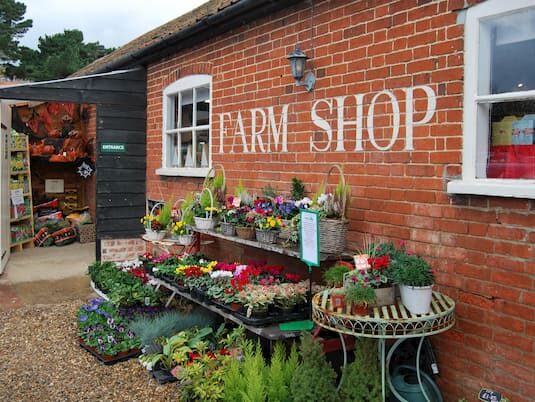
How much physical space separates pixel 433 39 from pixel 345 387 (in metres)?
2.45

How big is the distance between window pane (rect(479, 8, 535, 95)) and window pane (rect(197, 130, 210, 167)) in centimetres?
400

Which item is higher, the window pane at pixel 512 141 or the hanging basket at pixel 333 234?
the window pane at pixel 512 141

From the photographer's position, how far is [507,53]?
348 cm

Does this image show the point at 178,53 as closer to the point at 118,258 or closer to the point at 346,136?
the point at 118,258

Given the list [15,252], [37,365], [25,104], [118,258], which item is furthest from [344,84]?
[25,104]

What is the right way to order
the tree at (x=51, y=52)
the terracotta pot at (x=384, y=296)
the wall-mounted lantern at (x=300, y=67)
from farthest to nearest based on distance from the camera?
the tree at (x=51, y=52), the wall-mounted lantern at (x=300, y=67), the terracotta pot at (x=384, y=296)

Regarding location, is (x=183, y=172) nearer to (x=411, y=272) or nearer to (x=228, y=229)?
(x=228, y=229)

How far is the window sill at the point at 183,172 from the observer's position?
6.93 meters

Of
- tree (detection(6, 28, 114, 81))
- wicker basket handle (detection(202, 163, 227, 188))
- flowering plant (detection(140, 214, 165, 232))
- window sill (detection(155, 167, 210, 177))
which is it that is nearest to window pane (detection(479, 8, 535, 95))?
wicker basket handle (detection(202, 163, 227, 188))

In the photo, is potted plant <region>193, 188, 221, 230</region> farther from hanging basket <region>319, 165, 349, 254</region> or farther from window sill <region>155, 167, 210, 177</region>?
hanging basket <region>319, 165, 349, 254</region>

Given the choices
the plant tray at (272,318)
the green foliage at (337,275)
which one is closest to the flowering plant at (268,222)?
the plant tray at (272,318)

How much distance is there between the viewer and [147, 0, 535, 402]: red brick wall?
Answer: 11.2 feet

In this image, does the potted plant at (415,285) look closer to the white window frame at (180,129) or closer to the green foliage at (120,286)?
the green foliage at (120,286)

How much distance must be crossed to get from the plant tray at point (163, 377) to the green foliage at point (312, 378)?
152 centimetres
